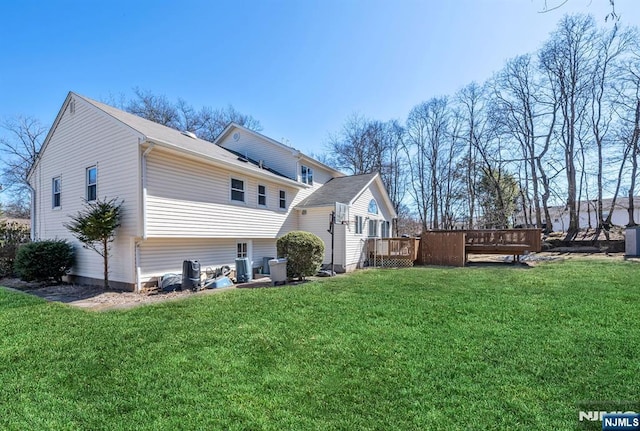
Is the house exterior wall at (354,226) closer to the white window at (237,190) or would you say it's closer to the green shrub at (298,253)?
the green shrub at (298,253)

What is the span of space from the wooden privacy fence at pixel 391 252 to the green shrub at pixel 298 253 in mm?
6169

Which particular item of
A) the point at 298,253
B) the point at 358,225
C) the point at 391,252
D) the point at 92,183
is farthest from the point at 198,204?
the point at 391,252

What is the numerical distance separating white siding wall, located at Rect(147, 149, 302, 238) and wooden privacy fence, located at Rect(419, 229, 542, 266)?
26.5 feet

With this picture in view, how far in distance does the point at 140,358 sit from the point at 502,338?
5.18 meters

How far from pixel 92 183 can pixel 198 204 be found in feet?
11.7

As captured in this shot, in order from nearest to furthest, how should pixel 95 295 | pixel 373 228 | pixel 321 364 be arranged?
pixel 321 364, pixel 95 295, pixel 373 228

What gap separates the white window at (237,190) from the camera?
12113 mm

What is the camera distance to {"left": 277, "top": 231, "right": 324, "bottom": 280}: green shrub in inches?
409

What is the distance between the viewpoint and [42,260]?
9.97 m

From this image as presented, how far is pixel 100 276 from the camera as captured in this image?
9898 millimetres

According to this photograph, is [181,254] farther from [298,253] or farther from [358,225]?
[358,225]

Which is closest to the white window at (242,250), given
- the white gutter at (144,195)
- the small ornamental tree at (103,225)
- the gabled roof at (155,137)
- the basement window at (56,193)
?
the gabled roof at (155,137)

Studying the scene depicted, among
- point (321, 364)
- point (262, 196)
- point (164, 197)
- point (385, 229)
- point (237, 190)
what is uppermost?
point (237, 190)

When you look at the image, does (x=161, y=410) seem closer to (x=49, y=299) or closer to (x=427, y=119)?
(x=49, y=299)
